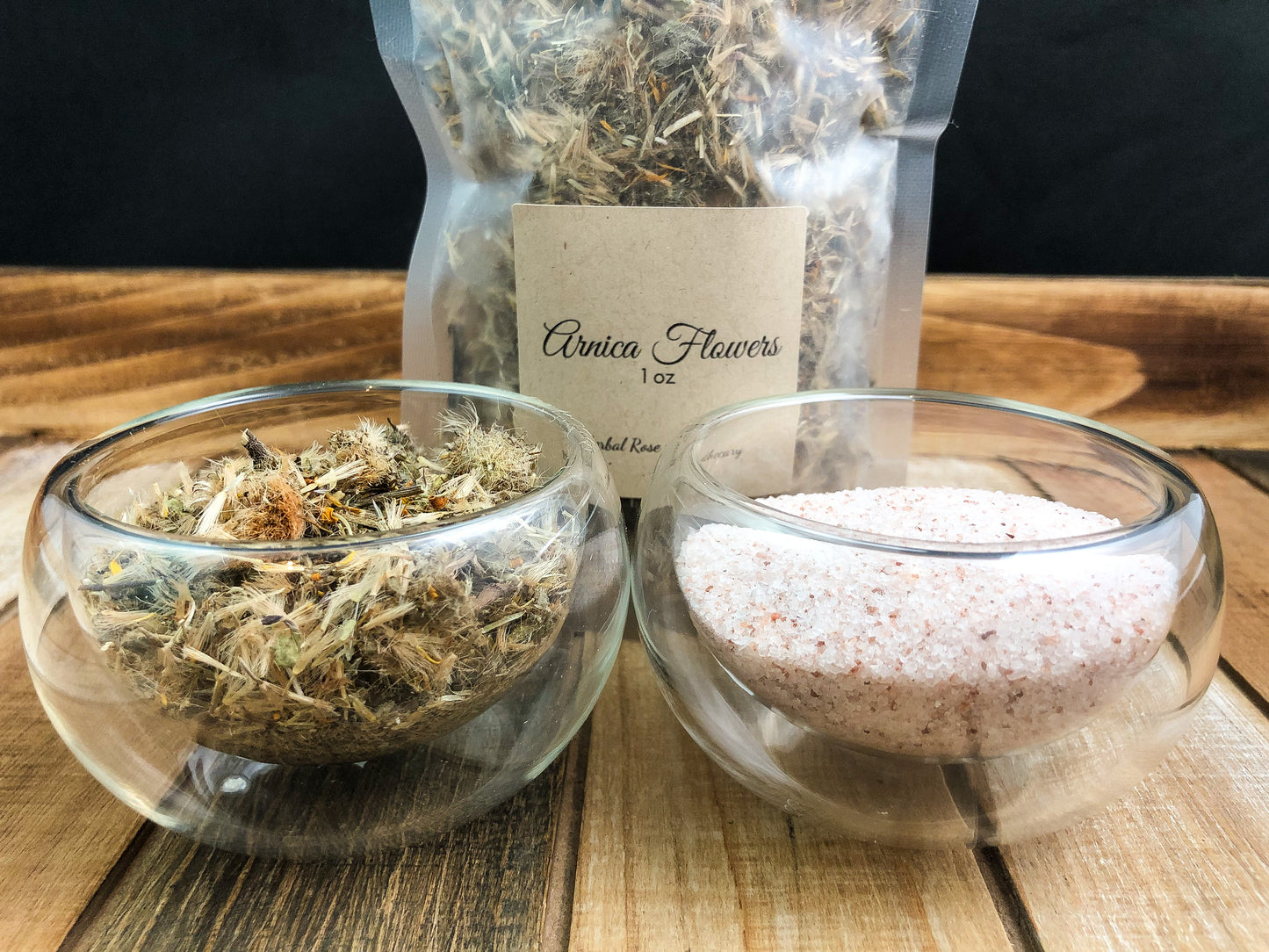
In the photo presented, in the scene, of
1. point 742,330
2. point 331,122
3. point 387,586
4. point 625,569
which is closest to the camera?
point 387,586

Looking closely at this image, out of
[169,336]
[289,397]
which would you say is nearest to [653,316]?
[289,397]

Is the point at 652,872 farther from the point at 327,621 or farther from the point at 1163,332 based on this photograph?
the point at 1163,332

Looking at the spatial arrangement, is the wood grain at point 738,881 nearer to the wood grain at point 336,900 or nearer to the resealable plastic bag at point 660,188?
the wood grain at point 336,900

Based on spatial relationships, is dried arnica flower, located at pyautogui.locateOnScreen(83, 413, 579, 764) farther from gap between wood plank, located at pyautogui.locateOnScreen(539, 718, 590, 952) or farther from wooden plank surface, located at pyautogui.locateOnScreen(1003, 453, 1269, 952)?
wooden plank surface, located at pyautogui.locateOnScreen(1003, 453, 1269, 952)

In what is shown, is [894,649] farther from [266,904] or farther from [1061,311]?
[1061,311]

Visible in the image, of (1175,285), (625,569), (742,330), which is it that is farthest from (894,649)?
(1175,285)

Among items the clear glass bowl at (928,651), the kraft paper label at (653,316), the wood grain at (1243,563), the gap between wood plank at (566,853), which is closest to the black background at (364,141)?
the wood grain at (1243,563)

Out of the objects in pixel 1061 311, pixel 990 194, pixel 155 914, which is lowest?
pixel 155 914
